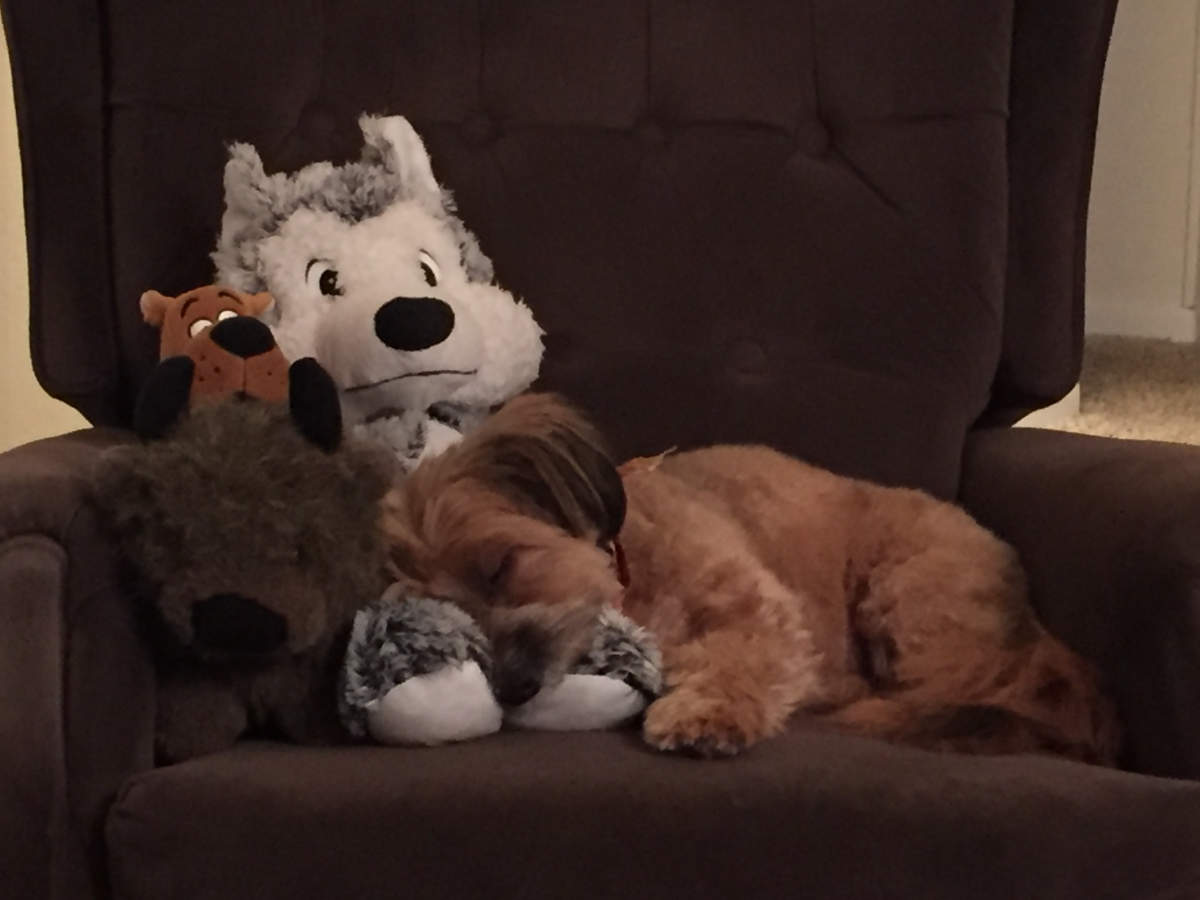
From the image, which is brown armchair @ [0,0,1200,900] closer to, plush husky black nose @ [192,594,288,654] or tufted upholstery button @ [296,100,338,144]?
tufted upholstery button @ [296,100,338,144]

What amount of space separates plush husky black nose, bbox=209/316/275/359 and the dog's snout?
43 cm

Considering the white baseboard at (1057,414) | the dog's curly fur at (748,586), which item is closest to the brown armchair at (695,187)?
the dog's curly fur at (748,586)

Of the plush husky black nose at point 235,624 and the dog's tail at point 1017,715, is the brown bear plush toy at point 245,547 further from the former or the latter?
the dog's tail at point 1017,715

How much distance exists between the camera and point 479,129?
1.86m

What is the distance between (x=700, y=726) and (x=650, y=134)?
3.27ft

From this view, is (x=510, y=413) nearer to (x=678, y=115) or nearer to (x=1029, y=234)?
(x=678, y=115)

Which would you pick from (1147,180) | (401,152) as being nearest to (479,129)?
(401,152)

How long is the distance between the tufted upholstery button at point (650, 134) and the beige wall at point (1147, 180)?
2535 millimetres

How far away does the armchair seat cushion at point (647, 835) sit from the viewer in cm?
109

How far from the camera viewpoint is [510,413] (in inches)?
58.1

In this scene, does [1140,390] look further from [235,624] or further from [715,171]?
[235,624]

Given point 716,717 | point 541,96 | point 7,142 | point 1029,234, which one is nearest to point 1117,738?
point 716,717

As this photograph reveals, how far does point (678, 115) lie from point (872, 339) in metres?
0.44

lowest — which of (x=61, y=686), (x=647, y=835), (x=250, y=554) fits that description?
(x=647, y=835)
